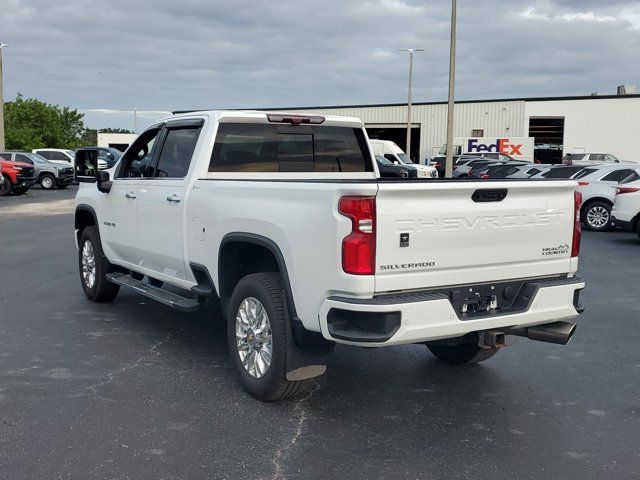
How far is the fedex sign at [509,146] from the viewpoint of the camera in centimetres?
5084

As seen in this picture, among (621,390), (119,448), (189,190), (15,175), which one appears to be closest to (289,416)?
(119,448)

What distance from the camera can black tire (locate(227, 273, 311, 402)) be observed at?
4758 millimetres

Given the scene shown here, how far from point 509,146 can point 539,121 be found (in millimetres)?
12421

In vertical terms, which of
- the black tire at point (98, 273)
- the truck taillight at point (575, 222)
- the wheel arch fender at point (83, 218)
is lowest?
the black tire at point (98, 273)

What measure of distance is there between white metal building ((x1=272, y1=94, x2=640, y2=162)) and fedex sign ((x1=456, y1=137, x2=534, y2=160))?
291 inches

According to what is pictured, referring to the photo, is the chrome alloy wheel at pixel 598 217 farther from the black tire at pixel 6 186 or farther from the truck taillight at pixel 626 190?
the black tire at pixel 6 186

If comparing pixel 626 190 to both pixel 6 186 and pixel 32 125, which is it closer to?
pixel 6 186

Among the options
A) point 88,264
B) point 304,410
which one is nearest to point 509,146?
point 88,264

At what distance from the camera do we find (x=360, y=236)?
415 centimetres

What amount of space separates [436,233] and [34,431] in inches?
108

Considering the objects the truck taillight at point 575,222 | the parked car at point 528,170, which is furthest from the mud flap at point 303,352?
the parked car at point 528,170

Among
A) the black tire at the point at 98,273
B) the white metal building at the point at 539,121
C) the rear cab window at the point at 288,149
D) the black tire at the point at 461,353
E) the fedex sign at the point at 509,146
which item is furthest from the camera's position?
the white metal building at the point at 539,121

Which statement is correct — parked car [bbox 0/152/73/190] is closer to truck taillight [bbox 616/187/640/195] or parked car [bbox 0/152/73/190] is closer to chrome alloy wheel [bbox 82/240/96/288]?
truck taillight [bbox 616/187/640/195]

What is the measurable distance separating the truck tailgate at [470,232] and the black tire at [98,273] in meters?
4.64
